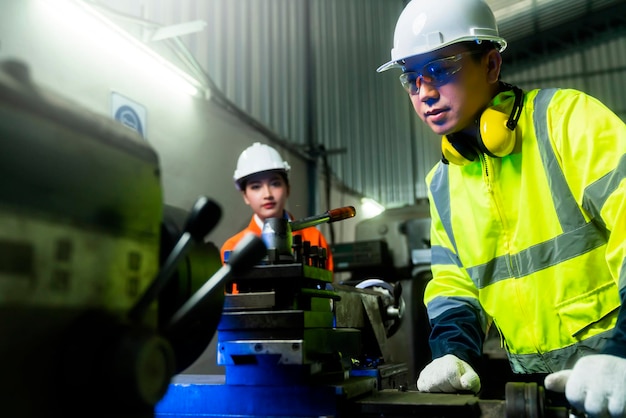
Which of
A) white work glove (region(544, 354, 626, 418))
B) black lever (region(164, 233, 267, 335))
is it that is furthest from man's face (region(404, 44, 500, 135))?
black lever (region(164, 233, 267, 335))

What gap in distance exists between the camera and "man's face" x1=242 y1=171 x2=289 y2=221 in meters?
2.67

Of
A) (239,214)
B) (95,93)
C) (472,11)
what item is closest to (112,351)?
(472,11)

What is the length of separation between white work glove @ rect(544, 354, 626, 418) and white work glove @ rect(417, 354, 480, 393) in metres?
0.27

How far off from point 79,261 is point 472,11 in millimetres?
1168

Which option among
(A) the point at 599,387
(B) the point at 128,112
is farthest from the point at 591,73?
(A) the point at 599,387

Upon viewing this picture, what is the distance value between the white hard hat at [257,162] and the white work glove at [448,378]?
6.42 feet

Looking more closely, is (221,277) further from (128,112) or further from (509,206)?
(128,112)

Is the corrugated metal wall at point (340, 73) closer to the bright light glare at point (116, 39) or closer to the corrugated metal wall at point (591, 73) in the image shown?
the corrugated metal wall at point (591, 73)

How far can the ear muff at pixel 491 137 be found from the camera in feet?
3.77

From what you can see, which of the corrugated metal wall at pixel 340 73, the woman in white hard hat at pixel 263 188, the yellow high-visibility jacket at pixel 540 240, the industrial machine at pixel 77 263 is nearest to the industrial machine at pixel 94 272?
the industrial machine at pixel 77 263

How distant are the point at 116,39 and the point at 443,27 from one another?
1571mm

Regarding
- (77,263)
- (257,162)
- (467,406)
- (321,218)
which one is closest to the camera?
(77,263)

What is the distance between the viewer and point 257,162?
3.00 meters

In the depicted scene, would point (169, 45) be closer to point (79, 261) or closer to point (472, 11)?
point (472, 11)
